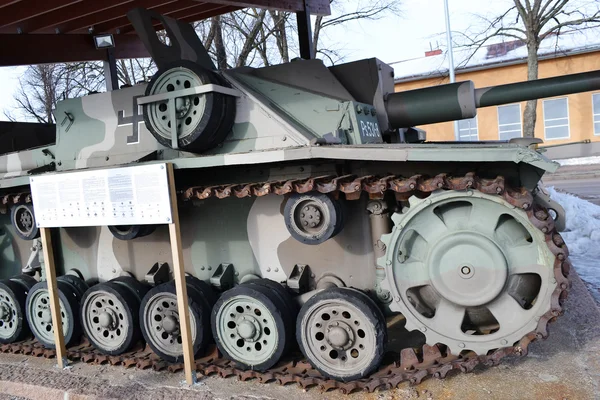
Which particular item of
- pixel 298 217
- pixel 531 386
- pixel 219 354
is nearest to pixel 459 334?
pixel 531 386

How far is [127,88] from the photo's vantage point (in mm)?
5820

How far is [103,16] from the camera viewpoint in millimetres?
10078

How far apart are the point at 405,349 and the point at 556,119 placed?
2605 cm

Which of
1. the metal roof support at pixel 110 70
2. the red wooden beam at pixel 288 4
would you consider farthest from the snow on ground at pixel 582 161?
the metal roof support at pixel 110 70

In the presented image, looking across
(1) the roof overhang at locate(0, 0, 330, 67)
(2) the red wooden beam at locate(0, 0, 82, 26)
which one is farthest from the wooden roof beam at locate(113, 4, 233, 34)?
(2) the red wooden beam at locate(0, 0, 82, 26)

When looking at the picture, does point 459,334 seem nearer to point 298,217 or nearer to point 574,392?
point 574,392

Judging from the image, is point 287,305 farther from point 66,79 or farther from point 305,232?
point 66,79

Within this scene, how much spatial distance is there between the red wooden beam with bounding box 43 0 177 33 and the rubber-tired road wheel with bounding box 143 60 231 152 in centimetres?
478

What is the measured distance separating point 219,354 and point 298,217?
1.76 metres

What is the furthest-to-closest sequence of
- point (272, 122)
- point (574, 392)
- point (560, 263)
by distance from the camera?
point (272, 122), point (574, 392), point (560, 263)

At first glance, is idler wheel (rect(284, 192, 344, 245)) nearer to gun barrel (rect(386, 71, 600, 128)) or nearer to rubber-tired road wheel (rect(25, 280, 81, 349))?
gun barrel (rect(386, 71, 600, 128))

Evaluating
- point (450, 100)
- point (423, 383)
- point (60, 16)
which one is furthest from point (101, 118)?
point (60, 16)

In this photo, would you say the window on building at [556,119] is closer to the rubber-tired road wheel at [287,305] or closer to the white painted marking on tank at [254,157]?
the rubber-tired road wheel at [287,305]

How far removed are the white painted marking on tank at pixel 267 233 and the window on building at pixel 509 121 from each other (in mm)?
24343
